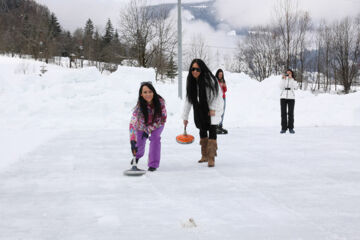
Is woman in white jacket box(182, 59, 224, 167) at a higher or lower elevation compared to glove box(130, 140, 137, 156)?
higher

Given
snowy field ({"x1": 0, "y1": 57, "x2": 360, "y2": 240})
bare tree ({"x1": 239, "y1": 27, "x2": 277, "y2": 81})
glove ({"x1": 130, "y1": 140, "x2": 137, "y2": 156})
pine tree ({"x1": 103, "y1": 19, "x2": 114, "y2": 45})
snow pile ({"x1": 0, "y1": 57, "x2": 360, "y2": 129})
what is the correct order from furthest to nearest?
pine tree ({"x1": 103, "y1": 19, "x2": 114, "y2": 45}) → bare tree ({"x1": 239, "y1": 27, "x2": 277, "y2": 81}) → snow pile ({"x1": 0, "y1": 57, "x2": 360, "y2": 129}) → glove ({"x1": 130, "y1": 140, "x2": 137, "y2": 156}) → snowy field ({"x1": 0, "y1": 57, "x2": 360, "y2": 240})

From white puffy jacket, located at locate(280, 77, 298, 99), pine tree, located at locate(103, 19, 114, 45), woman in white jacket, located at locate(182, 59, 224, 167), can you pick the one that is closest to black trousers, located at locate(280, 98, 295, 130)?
white puffy jacket, located at locate(280, 77, 298, 99)

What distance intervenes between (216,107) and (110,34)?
7484 centimetres

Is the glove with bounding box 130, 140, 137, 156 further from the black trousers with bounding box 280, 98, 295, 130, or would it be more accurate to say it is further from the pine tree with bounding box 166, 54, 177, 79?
the pine tree with bounding box 166, 54, 177, 79

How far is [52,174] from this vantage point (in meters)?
4.24

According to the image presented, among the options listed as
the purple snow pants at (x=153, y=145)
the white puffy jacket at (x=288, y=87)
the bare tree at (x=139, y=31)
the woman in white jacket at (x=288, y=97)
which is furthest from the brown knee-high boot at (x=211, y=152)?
the bare tree at (x=139, y=31)

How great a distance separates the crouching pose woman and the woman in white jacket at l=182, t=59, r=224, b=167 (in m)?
0.62

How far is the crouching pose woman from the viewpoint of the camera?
4250 mm

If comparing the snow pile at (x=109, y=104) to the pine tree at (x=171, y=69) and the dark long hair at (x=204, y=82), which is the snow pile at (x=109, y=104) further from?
the pine tree at (x=171, y=69)

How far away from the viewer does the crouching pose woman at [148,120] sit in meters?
4.25

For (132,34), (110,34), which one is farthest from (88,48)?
(132,34)

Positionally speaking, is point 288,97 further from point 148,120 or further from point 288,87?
point 148,120

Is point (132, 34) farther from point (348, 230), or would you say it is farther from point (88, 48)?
point (88, 48)

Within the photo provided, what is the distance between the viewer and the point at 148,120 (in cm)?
436
